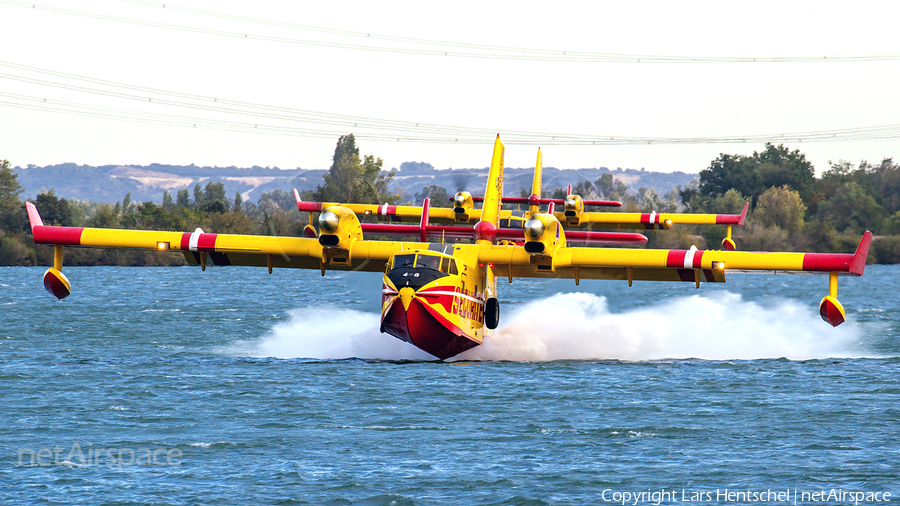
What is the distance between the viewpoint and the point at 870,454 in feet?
53.5

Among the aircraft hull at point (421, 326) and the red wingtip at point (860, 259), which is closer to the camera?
the aircraft hull at point (421, 326)

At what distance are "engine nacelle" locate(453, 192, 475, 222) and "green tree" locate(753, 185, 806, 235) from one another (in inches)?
2660

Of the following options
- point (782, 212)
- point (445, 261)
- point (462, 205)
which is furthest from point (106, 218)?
point (445, 261)

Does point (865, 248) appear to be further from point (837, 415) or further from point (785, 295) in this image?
point (785, 295)

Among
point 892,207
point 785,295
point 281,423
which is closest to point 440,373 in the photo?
point 281,423

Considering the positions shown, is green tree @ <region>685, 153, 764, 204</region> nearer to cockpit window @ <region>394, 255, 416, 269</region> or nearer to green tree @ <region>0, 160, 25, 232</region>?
green tree @ <region>0, 160, 25, 232</region>

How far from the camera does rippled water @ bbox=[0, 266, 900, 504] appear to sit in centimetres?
1460

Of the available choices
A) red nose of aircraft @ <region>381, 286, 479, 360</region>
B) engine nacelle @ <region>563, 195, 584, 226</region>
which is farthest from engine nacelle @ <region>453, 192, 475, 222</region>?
red nose of aircraft @ <region>381, 286, 479, 360</region>

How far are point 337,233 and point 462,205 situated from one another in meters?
20.3

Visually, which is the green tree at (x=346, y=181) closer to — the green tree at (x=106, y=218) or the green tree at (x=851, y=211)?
the green tree at (x=106, y=218)

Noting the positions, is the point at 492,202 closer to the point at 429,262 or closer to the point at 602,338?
the point at 602,338

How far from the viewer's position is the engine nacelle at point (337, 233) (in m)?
24.5

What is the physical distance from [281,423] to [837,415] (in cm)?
1154

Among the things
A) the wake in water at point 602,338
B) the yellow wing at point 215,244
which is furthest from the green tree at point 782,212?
the yellow wing at point 215,244
